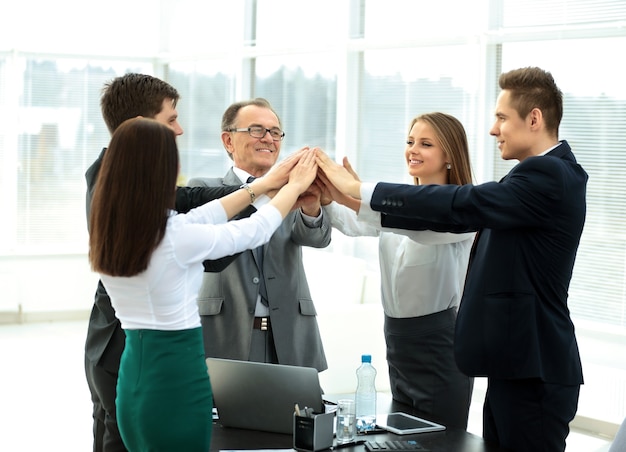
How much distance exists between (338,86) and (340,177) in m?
5.22

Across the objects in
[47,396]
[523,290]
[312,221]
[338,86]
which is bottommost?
[47,396]

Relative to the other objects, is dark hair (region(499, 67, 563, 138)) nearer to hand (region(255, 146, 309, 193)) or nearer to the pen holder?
hand (region(255, 146, 309, 193))

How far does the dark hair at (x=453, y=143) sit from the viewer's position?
328 cm

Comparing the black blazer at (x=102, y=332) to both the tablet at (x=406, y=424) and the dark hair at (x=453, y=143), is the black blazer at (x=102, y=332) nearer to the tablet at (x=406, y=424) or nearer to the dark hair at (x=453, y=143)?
the tablet at (x=406, y=424)

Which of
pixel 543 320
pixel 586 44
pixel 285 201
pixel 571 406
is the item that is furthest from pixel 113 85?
pixel 586 44

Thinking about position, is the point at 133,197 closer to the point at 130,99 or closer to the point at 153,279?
the point at 153,279

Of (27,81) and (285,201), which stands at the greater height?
(27,81)

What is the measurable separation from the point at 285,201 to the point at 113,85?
2.18ft

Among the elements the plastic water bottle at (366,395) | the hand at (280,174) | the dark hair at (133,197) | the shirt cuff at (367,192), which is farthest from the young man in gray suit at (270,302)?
the dark hair at (133,197)

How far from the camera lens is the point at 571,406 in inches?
110

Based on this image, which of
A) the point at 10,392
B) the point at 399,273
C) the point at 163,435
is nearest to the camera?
the point at 163,435

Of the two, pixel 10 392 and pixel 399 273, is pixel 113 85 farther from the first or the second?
pixel 10 392

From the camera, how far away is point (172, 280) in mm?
2299

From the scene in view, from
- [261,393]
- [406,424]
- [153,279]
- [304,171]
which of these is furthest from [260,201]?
[406,424]
